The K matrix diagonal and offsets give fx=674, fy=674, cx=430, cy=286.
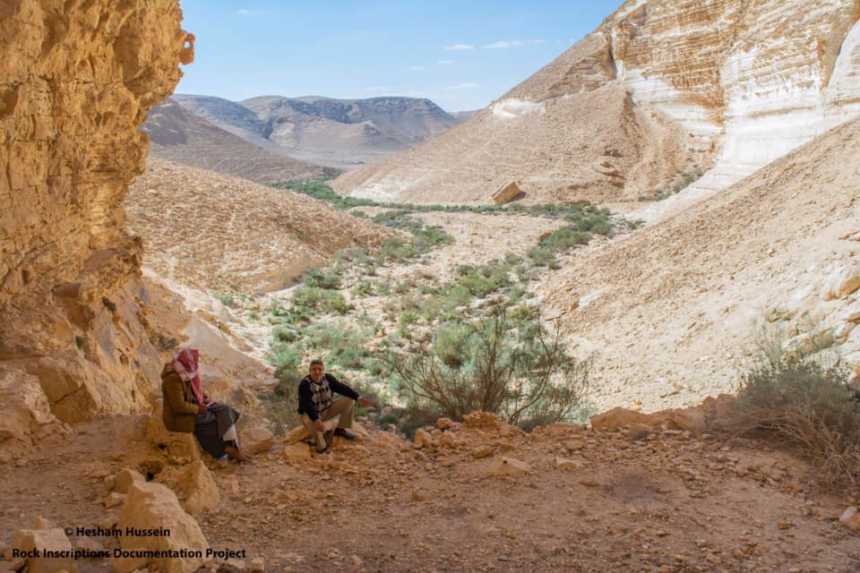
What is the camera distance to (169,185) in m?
20.7

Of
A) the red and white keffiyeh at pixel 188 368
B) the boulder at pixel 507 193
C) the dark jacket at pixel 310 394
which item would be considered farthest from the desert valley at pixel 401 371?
the boulder at pixel 507 193

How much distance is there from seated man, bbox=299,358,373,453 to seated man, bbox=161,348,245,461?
0.56 meters

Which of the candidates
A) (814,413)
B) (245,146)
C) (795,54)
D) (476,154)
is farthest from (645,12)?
(245,146)

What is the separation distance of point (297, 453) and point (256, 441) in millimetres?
323

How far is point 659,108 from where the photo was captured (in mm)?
36375

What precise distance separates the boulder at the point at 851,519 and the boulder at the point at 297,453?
3342 mm

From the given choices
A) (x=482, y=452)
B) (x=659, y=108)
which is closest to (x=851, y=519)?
(x=482, y=452)

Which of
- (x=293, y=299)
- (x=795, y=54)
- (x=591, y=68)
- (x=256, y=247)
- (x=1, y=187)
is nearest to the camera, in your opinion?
(x=1, y=187)

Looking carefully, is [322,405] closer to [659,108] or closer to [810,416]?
[810,416]

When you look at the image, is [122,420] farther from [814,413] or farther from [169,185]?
[169,185]

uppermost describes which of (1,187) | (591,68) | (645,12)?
(645,12)

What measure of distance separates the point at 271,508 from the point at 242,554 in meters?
0.65

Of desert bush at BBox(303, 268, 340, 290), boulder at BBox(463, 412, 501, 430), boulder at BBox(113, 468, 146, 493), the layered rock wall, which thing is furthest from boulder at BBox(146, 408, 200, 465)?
the layered rock wall

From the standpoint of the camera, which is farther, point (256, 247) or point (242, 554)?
point (256, 247)
